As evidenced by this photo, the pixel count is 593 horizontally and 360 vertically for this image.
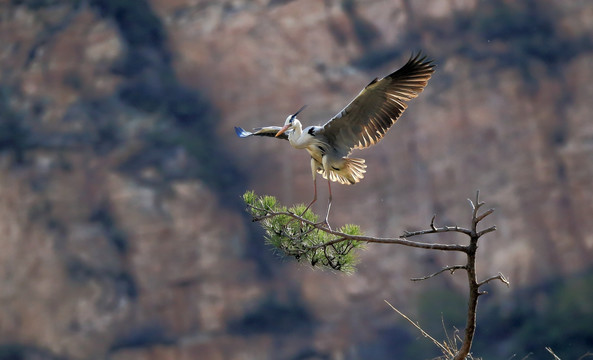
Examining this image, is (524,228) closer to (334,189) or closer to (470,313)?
(334,189)

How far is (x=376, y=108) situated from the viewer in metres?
3.33

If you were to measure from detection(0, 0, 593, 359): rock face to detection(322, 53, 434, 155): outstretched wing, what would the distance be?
14.3ft

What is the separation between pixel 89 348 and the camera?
7.48 meters

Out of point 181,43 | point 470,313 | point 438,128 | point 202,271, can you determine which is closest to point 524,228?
point 438,128

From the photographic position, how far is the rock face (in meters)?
7.64

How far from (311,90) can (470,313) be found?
5937mm

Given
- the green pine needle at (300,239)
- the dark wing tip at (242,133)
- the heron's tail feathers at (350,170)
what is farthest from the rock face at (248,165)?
the green pine needle at (300,239)

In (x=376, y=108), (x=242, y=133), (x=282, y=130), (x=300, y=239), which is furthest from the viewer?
(x=242, y=133)

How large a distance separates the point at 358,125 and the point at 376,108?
133 millimetres

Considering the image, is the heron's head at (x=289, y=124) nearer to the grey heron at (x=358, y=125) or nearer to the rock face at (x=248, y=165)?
the grey heron at (x=358, y=125)

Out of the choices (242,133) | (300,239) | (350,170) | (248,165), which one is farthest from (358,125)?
(248,165)

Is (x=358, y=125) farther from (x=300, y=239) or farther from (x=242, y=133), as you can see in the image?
(x=300, y=239)

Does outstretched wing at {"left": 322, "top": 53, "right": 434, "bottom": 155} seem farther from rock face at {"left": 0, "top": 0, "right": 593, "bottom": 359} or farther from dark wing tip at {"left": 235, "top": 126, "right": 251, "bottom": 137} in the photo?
rock face at {"left": 0, "top": 0, "right": 593, "bottom": 359}

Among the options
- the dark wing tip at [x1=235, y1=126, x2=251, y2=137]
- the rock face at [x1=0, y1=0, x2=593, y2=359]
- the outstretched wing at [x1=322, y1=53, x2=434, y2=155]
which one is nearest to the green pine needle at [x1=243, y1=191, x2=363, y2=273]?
the outstretched wing at [x1=322, y1=53, x2=434, y2=155]
